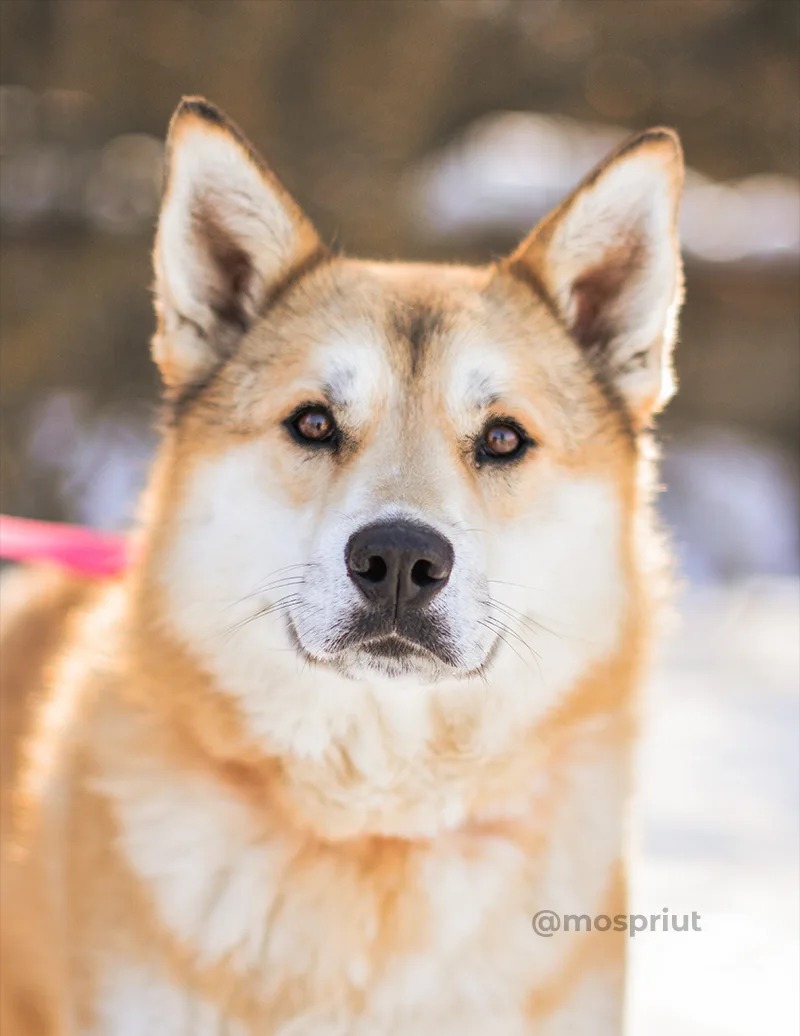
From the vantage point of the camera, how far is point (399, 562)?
6.24 ft

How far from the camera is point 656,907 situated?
2.92 meters

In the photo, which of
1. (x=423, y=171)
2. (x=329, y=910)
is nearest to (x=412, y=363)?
(x=329, y=910)

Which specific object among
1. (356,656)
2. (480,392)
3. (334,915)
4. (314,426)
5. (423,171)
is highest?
(423,171)

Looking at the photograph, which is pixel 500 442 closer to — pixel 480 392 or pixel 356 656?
pixel 480 392

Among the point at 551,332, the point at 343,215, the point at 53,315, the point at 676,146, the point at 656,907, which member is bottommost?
the point at 656,907

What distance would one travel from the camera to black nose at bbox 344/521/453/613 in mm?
1898

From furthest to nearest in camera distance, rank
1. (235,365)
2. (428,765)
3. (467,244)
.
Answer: (467,244), (235,365), (428,765)

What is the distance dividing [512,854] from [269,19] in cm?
537

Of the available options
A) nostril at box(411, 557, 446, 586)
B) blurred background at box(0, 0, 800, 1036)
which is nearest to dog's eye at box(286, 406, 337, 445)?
nostril at box(411, 557, 446, 586)

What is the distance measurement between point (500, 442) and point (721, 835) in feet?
5.66

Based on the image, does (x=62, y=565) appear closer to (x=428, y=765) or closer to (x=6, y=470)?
(x=428, y=765)

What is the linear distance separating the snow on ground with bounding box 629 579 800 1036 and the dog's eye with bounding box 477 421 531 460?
23.6 inches

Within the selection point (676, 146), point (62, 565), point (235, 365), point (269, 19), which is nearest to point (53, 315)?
point (269, 19)

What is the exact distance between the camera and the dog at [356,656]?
6.55 ft
